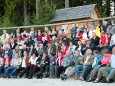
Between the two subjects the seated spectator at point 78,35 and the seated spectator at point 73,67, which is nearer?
the seated spectator at point 73,67

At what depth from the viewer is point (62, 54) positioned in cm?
1447

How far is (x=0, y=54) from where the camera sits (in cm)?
1722

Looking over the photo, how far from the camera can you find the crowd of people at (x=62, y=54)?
12695 mm

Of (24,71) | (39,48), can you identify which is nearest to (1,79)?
(24,71)

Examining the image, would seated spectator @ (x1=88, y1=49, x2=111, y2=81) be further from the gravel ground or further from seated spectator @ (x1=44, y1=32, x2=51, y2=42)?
seated spectator @ (x1=44, y1=32, x2=51, y2=42)

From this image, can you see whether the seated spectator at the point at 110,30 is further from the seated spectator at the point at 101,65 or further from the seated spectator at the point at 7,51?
the seated spectator at the point at 7,51

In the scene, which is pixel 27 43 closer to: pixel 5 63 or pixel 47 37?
pixel 47 37

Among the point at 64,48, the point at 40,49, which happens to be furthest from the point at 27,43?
the point at 64,48

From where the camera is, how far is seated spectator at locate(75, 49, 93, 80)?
501 inches

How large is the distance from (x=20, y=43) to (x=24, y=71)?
8.69 ft

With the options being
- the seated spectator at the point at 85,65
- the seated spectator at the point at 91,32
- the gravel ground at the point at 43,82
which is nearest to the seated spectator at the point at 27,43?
the gravel ground at the point at 43,82

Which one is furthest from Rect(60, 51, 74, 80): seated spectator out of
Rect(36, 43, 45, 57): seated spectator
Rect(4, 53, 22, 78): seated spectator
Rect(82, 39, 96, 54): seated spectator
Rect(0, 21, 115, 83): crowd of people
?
Rect(4, 53, 22, 78): seated spectator

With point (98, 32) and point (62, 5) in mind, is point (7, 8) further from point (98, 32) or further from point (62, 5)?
point (98, 32)

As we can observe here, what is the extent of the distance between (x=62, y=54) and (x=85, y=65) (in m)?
1.78
